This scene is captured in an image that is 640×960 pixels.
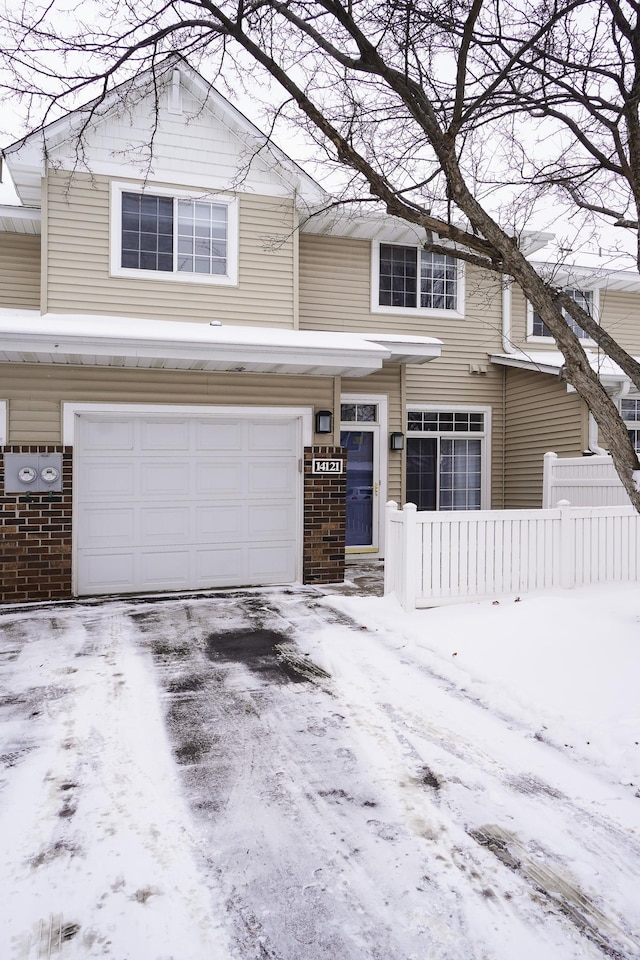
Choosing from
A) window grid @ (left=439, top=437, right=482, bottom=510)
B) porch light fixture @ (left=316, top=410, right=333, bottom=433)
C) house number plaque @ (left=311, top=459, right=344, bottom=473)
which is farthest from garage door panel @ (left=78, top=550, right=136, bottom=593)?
window grid @ (left=439, top=437, right=482, bottom=510)

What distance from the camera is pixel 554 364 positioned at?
34.0 feet

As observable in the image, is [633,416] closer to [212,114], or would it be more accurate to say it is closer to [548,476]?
[548,476]

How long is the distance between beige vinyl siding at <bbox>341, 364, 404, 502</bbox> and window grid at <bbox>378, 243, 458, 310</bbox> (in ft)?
4.29

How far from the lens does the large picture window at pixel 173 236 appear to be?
8492mm

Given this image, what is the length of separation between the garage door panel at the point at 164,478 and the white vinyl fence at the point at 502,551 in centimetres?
280

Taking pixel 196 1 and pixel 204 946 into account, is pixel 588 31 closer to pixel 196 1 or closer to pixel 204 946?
pixel 196 1

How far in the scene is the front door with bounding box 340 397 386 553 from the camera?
1030cm

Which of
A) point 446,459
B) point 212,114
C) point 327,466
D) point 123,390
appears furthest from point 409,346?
point 212,114

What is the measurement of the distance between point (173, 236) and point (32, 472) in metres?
3.66

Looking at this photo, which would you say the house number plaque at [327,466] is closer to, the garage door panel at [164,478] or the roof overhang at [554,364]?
the garage door panel at [164,478]

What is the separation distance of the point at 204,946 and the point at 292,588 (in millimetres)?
6139

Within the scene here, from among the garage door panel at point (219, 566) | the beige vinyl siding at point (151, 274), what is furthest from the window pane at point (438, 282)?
the garage door panel at point (219, 566)

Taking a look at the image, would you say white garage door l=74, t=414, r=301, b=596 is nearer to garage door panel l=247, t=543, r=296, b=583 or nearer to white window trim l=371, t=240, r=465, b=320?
garage door panel l=247, t=543, r=296, b=583

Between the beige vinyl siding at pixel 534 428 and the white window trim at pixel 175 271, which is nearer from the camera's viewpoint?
the white window trim at pixel 175 271
